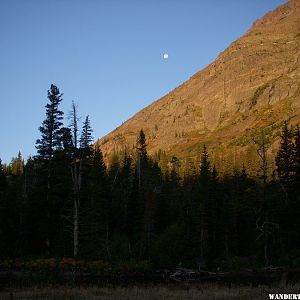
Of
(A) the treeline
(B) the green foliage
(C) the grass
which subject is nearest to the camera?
(C) the grass

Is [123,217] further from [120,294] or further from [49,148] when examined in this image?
[120,294]

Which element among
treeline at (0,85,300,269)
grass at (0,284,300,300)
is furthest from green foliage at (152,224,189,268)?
grass at (0,284,300,300)

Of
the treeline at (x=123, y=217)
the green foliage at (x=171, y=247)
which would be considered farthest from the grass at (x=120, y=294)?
the green foliage at (x=171, y=247)

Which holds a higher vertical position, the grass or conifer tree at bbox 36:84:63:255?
conifer tree at bbox 36:84:63:255

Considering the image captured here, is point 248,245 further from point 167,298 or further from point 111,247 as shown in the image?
point 167,298

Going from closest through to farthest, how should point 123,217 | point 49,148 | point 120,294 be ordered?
point 120,294, point 49,148, point 123,217

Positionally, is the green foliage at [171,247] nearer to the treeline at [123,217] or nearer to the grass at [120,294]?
the treeline at [123,217]

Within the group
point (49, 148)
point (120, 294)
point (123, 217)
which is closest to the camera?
point (120, 294)

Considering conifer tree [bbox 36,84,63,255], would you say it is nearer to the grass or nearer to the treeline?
the treeline

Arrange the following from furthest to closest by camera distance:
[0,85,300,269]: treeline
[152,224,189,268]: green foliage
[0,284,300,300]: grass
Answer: [152,224,189,268]: green foliage < [0,85,300,269]: treeline < [0,284,300,300]: grass

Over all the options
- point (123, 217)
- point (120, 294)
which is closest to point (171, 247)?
point (123, 217)

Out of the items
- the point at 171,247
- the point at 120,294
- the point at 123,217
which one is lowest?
the point at 120,294

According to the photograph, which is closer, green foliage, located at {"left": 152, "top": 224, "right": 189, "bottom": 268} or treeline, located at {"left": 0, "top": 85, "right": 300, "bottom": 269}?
treeline, located at {"left": 0, "top": 85, "right": 300, "bottom": 269}

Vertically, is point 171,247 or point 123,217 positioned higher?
point 123,217
